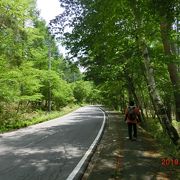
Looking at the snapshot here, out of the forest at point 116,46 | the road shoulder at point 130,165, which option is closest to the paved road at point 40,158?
the road shoulder at point 130,165

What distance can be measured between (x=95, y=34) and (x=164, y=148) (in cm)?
554

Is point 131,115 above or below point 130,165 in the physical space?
above

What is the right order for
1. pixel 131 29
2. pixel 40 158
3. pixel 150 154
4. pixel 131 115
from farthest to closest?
pixel 131 115 → pixel 131 29 → pixel 150 154 → pixel 40 158

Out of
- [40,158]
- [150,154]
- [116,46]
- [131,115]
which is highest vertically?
[116,46]

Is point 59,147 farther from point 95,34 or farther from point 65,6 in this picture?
point 65,6

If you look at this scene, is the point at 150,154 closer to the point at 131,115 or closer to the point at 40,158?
the point at 40,158

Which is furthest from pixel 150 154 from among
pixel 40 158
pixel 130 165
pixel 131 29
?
pixel 131 29

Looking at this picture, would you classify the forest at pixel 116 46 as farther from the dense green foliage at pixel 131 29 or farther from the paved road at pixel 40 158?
the paved road at pixel 40 158

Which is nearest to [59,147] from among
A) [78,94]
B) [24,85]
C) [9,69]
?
[9,69]

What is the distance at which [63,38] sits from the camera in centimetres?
1803
